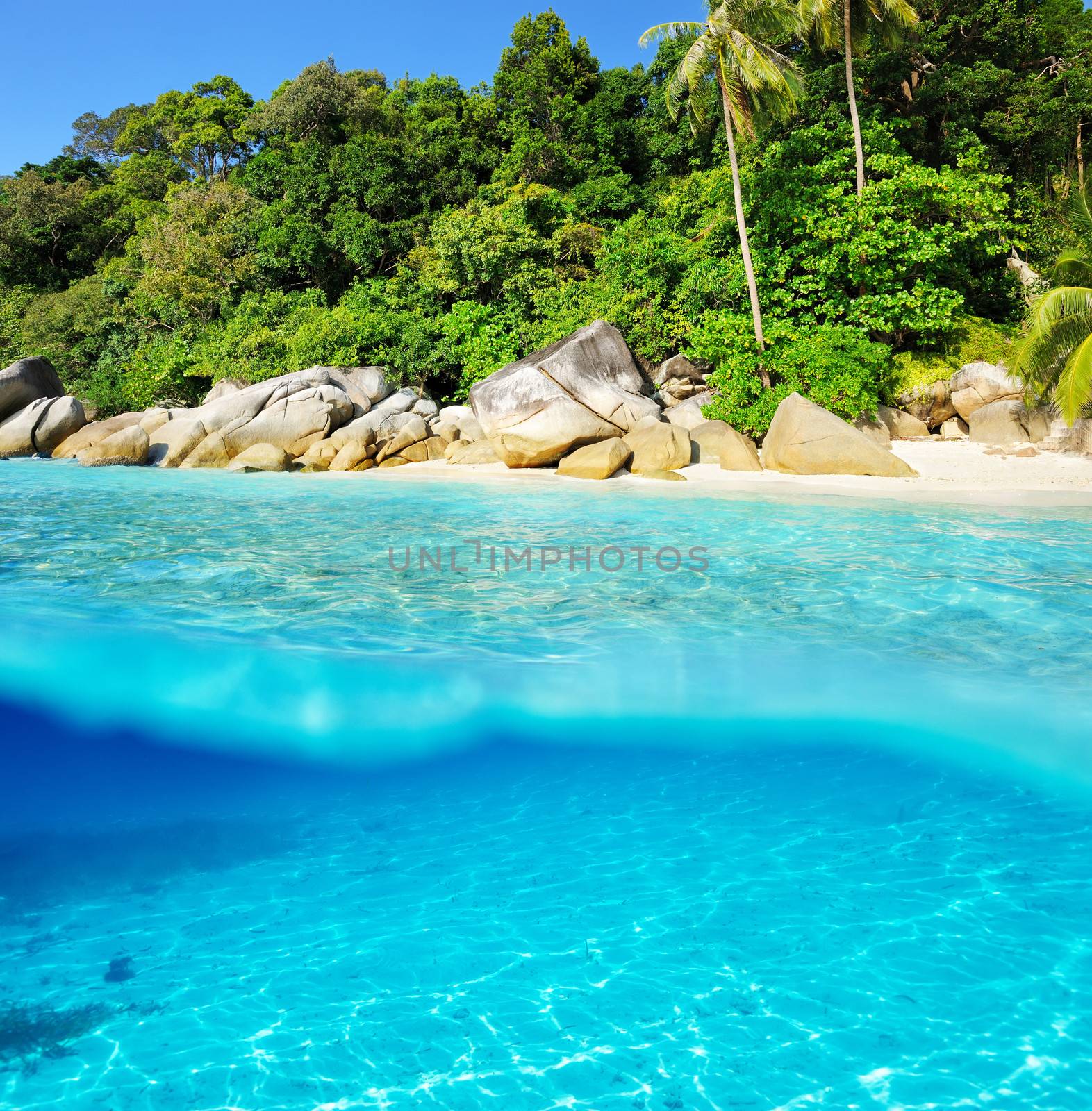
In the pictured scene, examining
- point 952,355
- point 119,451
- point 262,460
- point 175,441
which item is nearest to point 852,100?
point 952,355

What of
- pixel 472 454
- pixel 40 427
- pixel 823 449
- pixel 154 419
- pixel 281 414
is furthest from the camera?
pixel 40 427

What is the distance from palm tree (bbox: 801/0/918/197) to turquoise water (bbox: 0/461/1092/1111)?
13.7 metres

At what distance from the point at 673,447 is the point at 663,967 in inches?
551

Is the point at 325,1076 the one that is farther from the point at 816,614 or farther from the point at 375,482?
the point at 375,482

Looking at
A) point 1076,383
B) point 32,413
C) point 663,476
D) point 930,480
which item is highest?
point 32,413

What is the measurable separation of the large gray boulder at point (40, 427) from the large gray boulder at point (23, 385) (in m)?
0.42

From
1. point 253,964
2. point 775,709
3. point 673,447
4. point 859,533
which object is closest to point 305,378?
point 673,447

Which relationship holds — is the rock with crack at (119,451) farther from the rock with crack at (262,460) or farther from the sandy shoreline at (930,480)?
the sandy shoreline at (930,480)

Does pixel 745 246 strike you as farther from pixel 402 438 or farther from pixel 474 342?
pixel 402 438

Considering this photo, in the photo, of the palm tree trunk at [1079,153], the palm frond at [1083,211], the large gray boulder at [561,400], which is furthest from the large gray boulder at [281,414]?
the palm tree trunk at [1079,153]

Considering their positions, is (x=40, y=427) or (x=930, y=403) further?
(x=40, y=427)

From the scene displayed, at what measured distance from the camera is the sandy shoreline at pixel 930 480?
13.2m

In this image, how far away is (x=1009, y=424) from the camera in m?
16.3

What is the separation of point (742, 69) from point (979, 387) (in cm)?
799
